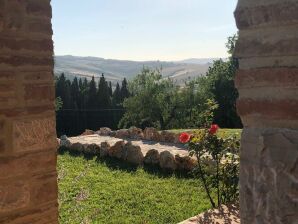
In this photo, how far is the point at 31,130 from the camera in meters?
2.32

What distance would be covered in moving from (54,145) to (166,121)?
22599mm

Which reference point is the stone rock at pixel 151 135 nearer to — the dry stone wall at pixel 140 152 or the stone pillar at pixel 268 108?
the dry stone wall at pixel 140 152

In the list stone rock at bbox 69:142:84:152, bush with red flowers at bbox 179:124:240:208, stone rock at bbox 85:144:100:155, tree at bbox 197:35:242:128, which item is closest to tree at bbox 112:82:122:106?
tree at bbox 197:35:242:128

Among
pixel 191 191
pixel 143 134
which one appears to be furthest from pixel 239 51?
pixel 143 134

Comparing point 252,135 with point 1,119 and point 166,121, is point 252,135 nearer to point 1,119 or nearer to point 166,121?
point 1,119

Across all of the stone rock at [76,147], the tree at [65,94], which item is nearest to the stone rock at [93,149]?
the stone rock at [76,147]

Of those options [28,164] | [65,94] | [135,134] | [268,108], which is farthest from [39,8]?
[65,94]

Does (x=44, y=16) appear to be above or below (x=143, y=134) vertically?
above

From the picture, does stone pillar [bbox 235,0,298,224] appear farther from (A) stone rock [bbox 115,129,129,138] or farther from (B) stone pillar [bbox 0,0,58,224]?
(A) stone rock [bbox 115,129,129,138]

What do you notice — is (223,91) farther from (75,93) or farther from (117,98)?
(75,93)

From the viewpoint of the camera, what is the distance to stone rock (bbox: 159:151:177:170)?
9.14 metres

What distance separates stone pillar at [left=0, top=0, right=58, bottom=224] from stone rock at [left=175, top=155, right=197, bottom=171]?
6.74m

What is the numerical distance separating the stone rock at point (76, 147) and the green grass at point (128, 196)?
2.07 meters

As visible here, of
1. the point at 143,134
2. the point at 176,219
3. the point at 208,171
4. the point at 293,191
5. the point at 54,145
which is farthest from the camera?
the point at 143,134
